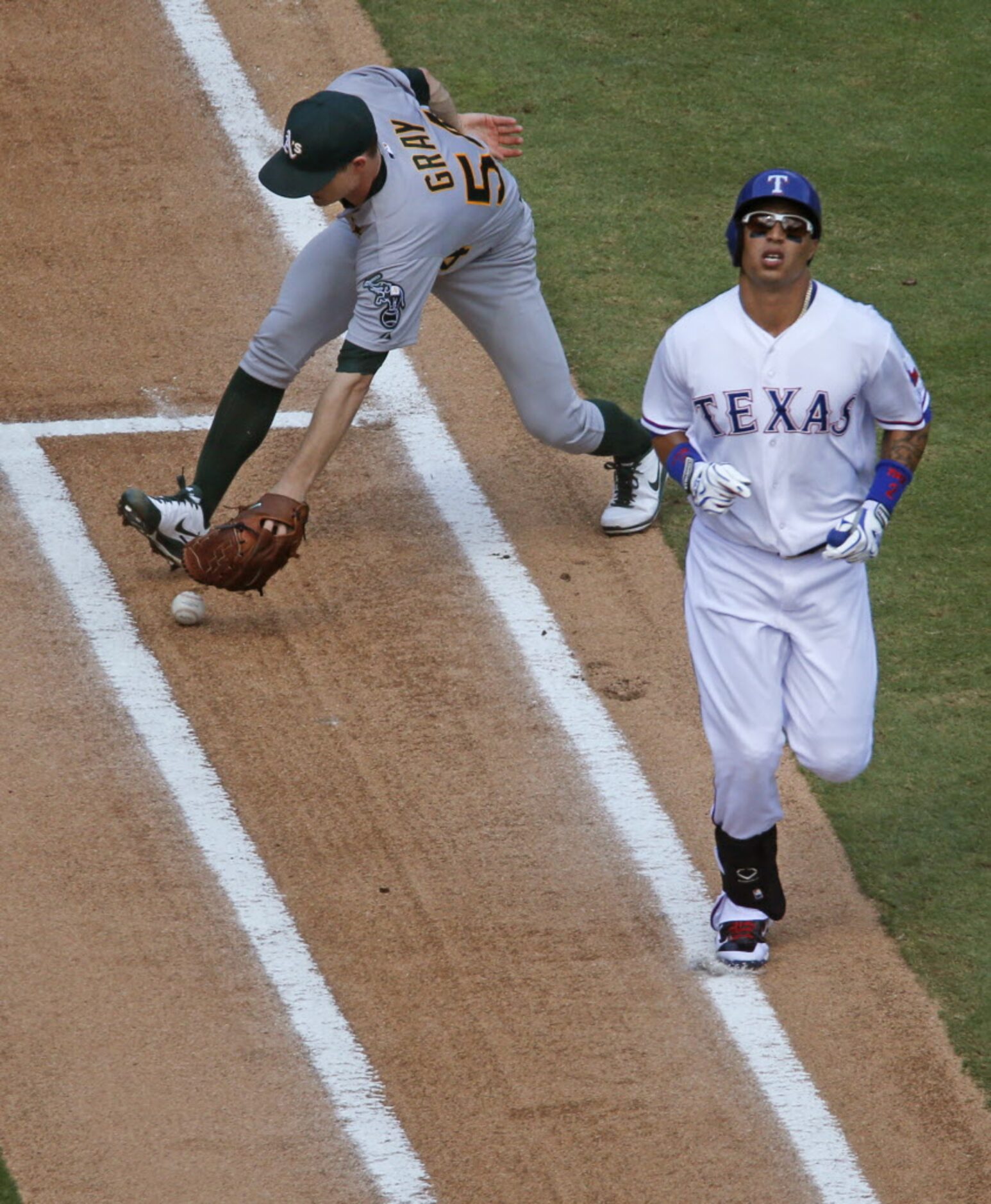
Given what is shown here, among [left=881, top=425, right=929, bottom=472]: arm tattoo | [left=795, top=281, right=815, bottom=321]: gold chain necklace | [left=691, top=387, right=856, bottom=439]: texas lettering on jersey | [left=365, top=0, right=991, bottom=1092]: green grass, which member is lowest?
[left=365, top=0, right=991, bottom=1092]: green grass

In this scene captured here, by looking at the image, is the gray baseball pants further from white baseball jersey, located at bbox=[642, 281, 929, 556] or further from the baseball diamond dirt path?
white baseball jersey, located at bbox=[642, 281, 929, 556]

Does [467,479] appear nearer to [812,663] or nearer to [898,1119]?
[812,663]

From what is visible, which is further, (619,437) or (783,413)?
(619,437)

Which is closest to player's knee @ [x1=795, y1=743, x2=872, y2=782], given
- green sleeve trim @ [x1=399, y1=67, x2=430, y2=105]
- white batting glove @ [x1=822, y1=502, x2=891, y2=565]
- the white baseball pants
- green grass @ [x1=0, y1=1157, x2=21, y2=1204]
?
the white baseball pants

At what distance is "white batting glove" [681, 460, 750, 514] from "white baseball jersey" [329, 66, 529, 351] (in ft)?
5.28

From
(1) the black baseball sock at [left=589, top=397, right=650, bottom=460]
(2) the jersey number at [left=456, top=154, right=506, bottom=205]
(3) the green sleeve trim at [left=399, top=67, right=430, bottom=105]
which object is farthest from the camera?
(1) the black baseball sock at [left=589, top=397, right=650, bottom=460]

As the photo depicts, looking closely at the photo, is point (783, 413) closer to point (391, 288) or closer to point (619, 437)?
point (391, 288)

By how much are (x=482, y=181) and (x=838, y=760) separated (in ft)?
7.86

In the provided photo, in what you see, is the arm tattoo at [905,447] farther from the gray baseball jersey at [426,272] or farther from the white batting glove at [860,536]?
the gray baseball jersey at [426,272]

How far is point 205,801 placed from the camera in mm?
5496

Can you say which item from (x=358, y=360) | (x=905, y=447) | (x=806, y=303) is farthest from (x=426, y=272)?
(x=905, y=447)

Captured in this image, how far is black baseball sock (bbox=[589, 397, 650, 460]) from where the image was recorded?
22.0 feet

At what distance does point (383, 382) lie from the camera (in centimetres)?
768

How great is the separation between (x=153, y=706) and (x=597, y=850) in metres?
1.47
